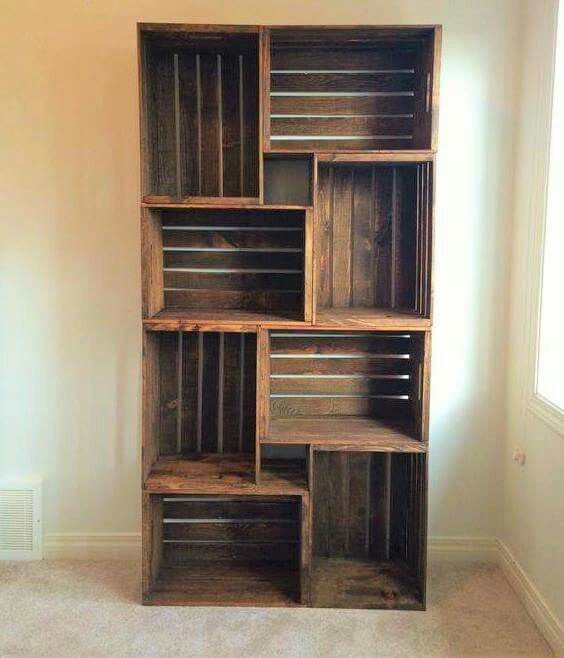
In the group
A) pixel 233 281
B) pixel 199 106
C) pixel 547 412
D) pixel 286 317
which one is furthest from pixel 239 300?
pixel 547 412

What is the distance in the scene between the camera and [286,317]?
232 centimetres

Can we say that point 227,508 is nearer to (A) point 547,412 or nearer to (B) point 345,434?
(B) point 345,434

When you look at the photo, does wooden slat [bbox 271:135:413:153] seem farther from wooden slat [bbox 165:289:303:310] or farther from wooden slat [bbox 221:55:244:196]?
wooden slat [bbox 165:289:303:310]

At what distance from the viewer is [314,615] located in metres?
2.28

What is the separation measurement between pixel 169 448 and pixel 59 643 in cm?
81

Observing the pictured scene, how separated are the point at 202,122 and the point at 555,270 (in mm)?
1470

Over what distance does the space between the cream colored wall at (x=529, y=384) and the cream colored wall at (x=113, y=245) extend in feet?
0.24

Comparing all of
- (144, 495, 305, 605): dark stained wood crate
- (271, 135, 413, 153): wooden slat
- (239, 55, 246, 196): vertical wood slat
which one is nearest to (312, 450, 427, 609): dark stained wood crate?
(144, 495, 305, 605): dark stained wood crate

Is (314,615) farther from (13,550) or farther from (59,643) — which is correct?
(13,550)

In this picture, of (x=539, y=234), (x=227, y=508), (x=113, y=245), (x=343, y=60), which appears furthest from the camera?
(x=227, y=508)

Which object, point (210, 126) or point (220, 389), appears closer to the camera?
point (210, 126)

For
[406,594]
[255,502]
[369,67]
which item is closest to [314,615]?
[406,594]

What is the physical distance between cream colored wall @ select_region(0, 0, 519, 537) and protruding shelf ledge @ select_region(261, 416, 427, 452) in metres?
0.36

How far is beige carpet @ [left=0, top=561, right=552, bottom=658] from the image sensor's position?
2070mm
